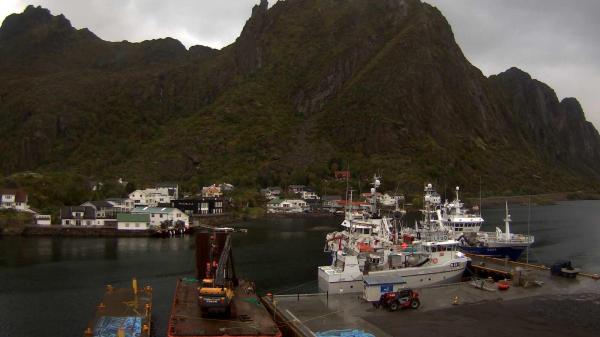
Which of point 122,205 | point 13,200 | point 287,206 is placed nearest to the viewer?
point 13,200

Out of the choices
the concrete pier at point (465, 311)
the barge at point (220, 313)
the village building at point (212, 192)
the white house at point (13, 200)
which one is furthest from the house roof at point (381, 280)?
the village building at point (212, 192)

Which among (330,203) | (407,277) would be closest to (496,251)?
(407,277)

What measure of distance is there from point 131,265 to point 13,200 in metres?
49.1

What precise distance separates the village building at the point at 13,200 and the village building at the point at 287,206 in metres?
51.3

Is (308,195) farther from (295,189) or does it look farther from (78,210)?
(78,210)

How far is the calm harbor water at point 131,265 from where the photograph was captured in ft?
135

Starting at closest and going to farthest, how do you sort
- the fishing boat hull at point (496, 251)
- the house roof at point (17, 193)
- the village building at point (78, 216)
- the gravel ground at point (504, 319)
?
the gravel ground at point (504, 319), the fishing boat hull at point (496, 251), the village building at point (78, 216), the house roof at point (17, 193)

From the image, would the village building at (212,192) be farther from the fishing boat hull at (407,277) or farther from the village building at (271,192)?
the fishing boat hull at (407,277)

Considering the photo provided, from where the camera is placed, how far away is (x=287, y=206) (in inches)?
5369

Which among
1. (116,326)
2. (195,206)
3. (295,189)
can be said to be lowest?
(116,326)

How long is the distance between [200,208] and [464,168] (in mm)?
103513

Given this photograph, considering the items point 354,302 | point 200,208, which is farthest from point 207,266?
point 200,208

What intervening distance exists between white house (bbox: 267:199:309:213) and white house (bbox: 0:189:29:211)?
51.4 m

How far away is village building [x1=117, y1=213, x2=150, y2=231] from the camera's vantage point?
298ft
